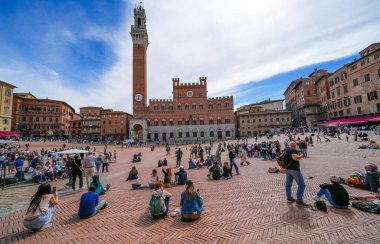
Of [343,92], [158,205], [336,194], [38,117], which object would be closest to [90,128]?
[38,117]

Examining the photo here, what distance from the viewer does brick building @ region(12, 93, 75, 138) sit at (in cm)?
5144

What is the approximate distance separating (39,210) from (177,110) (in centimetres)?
5049

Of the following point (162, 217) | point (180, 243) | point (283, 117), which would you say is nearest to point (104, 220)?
point (162, 217)

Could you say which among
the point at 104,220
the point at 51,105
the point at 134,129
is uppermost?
the point at 51,105

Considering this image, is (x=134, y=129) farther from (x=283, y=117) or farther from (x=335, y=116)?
(x=335, y=116)

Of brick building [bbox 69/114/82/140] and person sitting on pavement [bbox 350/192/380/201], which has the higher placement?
brick building [bbox 69/114/82/140]

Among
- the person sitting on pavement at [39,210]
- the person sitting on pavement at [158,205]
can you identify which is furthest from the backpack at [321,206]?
the person sitting on pavement at [39,210]

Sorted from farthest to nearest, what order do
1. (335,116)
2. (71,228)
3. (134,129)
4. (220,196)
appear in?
(134,129), (335,116), (220,196), (71,228)

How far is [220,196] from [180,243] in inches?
133

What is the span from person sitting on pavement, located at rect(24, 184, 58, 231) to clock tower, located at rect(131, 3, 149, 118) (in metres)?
49.1

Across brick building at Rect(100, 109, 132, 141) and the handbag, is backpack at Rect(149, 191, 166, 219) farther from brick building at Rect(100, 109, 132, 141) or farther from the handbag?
brick building at Rect(100, 109, 132, 141)

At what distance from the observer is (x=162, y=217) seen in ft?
16.7

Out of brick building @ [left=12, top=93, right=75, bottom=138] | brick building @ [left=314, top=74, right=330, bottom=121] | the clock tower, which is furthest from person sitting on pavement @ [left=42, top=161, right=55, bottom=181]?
brick building @ [left=314, top=74, right=330, bottom=121]

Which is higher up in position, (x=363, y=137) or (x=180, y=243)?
(x=363, y=137)
